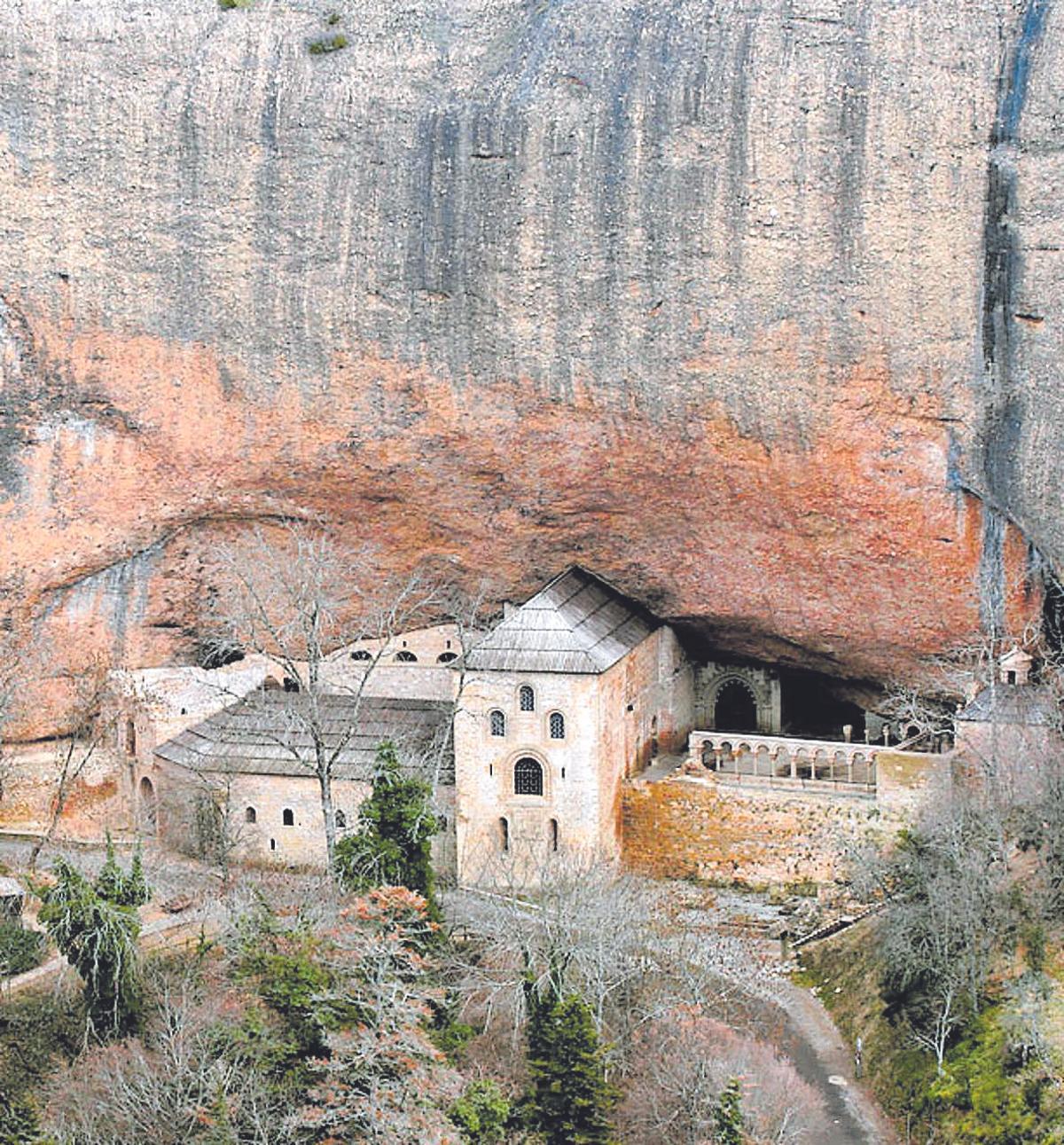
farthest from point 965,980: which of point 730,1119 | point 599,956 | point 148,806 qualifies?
point 148,806

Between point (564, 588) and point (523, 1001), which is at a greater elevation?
point (564, 588)

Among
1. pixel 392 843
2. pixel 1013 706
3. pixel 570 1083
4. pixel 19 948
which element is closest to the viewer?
pixel 570 1083

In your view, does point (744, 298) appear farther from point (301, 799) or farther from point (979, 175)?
point (301, 799)

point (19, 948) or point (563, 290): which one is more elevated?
point (563, 290)

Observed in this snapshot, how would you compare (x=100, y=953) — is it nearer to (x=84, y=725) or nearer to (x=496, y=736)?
(x=496, y=736)

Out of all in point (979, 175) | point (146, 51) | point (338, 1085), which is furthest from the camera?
point (146, 51)

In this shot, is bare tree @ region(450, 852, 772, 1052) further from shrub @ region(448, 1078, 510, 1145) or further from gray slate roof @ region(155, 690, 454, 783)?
gray slate roof @ region(155, 690, 454, 783)

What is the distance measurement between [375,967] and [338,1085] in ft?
8.38

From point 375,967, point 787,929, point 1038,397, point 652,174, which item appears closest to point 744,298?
point 652,174

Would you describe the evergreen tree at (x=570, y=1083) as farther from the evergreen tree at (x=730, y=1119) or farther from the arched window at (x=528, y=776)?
the arched window at (x=528, y=776)

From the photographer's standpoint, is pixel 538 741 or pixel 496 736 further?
pixel 496 736

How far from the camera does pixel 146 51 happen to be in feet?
134

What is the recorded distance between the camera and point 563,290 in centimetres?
4062

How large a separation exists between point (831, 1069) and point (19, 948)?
567 inches
